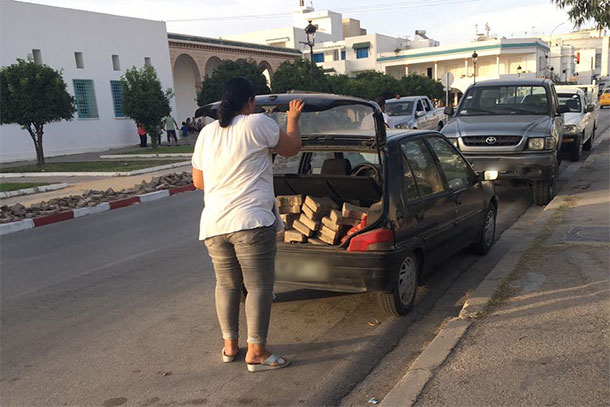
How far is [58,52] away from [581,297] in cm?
2837

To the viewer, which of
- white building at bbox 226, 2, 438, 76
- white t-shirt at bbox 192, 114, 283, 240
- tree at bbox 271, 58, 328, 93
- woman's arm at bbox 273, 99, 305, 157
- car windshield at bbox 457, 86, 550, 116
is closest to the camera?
white t-shirt at bbox 192, 114, 283, 240

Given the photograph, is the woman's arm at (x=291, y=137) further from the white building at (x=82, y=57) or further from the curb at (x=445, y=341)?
the white building at (x=82, y=57)

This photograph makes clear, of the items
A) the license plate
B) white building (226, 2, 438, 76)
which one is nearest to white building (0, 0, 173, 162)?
the license plate

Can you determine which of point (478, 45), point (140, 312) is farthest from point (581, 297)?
point (478, 45)

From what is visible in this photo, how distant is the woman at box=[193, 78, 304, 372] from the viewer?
11.0 ft

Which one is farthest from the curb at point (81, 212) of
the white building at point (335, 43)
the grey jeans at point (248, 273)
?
the white building at point (335, 43)

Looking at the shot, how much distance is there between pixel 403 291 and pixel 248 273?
5.13ft

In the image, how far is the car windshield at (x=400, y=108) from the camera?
746 inches

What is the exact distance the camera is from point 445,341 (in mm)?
3754

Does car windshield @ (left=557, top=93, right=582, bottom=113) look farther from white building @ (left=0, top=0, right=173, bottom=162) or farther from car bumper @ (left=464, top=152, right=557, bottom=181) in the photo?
white building @ (left=0, top=0, right=173, bottom=162)

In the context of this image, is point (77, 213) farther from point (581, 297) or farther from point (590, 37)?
point (590, 37)

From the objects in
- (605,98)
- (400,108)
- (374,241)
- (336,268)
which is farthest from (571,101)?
(605,98)

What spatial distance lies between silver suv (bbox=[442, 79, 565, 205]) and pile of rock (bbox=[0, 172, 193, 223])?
24.0 feet

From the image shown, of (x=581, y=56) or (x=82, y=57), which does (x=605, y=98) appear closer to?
(x=82, y=57)
